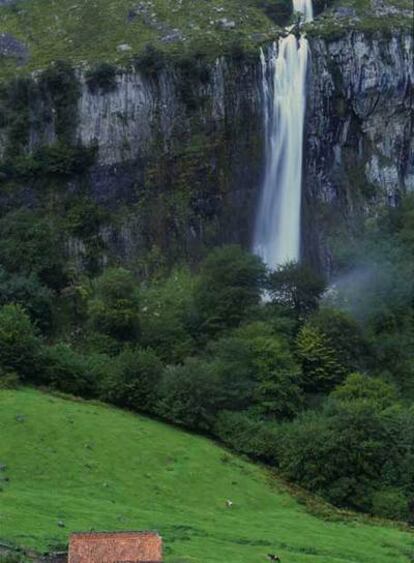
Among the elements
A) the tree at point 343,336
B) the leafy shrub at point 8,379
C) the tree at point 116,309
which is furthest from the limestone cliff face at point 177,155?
the leafy shrub at point 8,379

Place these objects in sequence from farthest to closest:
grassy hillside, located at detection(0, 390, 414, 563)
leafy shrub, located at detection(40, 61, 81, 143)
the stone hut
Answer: leafy shrub, located at detection(40, 61, 81, 143) < grassy hillside, located at detection(0, 390, 414, 563) < the stone hut

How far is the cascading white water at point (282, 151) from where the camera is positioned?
259ft

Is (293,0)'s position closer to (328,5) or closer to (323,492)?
(328,5)

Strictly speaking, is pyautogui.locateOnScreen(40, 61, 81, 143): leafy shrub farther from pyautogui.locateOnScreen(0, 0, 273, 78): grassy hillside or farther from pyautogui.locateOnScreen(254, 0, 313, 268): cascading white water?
pyautogui.locateOnScreen(254, 0, 313, 268): cascading white water

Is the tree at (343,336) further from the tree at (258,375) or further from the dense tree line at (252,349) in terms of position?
the tree at (258,375)

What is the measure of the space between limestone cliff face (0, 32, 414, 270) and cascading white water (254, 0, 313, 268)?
2.61ft

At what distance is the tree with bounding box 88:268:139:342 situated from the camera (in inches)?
2441

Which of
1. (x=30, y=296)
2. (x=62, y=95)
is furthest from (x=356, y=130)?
(x=30, y=296)

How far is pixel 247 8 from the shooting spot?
88.1 meters

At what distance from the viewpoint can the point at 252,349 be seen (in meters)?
57.3

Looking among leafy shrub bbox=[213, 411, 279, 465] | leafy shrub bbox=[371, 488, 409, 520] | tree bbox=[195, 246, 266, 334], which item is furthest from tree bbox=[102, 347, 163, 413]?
leafy shrub bbox=[371, 488, 409, 520]

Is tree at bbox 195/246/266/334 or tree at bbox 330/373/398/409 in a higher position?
tree at bbox 195/246/266/334

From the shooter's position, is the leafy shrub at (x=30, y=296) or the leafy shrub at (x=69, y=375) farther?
the leafy shrub at (x=30, y=296)

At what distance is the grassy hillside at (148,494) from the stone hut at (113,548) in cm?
271
